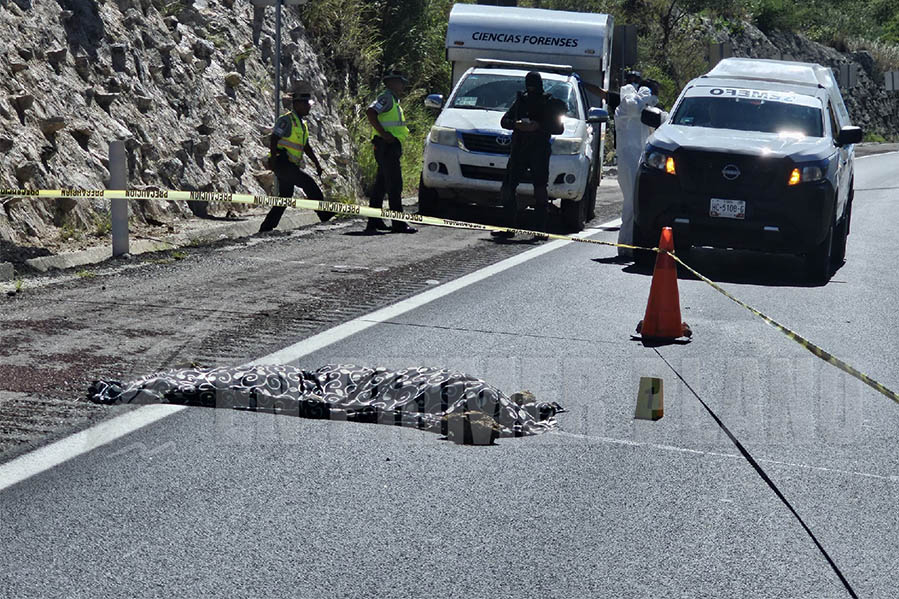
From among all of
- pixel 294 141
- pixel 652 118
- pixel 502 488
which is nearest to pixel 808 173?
pixel 652 118

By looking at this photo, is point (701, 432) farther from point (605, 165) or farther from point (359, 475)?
point (605, 165)

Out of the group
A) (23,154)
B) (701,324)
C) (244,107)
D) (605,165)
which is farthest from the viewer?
(605,165)

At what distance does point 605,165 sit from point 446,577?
28922 mm

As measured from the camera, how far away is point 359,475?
5602mm

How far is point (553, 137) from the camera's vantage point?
56.0 ft

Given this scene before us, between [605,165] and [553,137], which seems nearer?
[553,137]

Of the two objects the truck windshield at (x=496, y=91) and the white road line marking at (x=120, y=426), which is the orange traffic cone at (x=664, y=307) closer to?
the white road line marking at (x=120, y=426)

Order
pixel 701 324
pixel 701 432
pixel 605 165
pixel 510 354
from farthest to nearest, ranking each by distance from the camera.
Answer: pixel 605 165 < pixel 701 324 < pixel 510 354 < pixel 701 432

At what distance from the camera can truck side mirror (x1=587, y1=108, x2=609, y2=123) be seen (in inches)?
669

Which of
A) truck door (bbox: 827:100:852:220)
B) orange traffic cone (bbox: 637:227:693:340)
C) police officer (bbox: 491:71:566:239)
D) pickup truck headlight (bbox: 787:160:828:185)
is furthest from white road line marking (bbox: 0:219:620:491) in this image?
police officer (bbox: 491:71:566:239)

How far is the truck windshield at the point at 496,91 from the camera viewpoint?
59.2ft

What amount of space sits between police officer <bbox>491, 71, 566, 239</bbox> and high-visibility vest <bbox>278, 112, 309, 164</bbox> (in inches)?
92.6

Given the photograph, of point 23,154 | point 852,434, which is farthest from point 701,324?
point 23,154

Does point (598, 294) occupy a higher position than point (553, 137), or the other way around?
point (553, 137)
